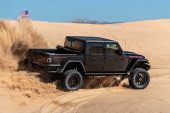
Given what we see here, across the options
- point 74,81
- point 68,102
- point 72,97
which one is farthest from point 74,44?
point 68,102

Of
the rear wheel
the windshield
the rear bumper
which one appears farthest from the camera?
the windshield

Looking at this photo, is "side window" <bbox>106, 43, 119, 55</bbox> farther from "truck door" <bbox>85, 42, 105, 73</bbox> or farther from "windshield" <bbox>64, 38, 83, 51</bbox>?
"windshield" <bbox>64, 38, 83, 51</bbox>

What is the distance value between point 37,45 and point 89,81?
12.5 feet

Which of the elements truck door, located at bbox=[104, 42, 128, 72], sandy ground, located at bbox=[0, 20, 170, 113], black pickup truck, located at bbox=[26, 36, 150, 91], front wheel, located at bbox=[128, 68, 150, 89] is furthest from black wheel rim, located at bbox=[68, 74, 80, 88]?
front wheel, located at bbox=[128, 68, 150, 89]

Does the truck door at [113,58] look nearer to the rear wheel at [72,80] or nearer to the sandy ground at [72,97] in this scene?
the sandy ground at [72,97]

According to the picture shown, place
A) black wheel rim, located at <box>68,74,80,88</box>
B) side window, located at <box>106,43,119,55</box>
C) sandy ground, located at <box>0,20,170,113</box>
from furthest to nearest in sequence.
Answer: side window, located at <box>106,43,119,55</box> → black wheel rim, located at <box>68,74,80,88</box> → sandy ground, located at <box>0,20,170,113</box>

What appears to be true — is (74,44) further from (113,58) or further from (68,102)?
(68,102)

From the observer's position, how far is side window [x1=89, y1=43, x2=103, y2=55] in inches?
646

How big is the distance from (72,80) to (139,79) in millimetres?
2644

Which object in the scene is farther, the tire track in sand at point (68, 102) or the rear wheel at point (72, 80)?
the rear wheel at point (72, 80)

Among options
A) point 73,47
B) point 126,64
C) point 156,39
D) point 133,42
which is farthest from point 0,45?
point 156,39

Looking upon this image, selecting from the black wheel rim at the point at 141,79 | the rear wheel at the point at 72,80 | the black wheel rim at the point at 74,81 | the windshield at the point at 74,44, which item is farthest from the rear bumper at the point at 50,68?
the black wheel rim at the point at 141,79

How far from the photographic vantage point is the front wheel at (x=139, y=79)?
17109 millimetres

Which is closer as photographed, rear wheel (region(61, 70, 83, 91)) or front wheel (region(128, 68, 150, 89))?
rear wheel (region(61, 70, 83, 91))
